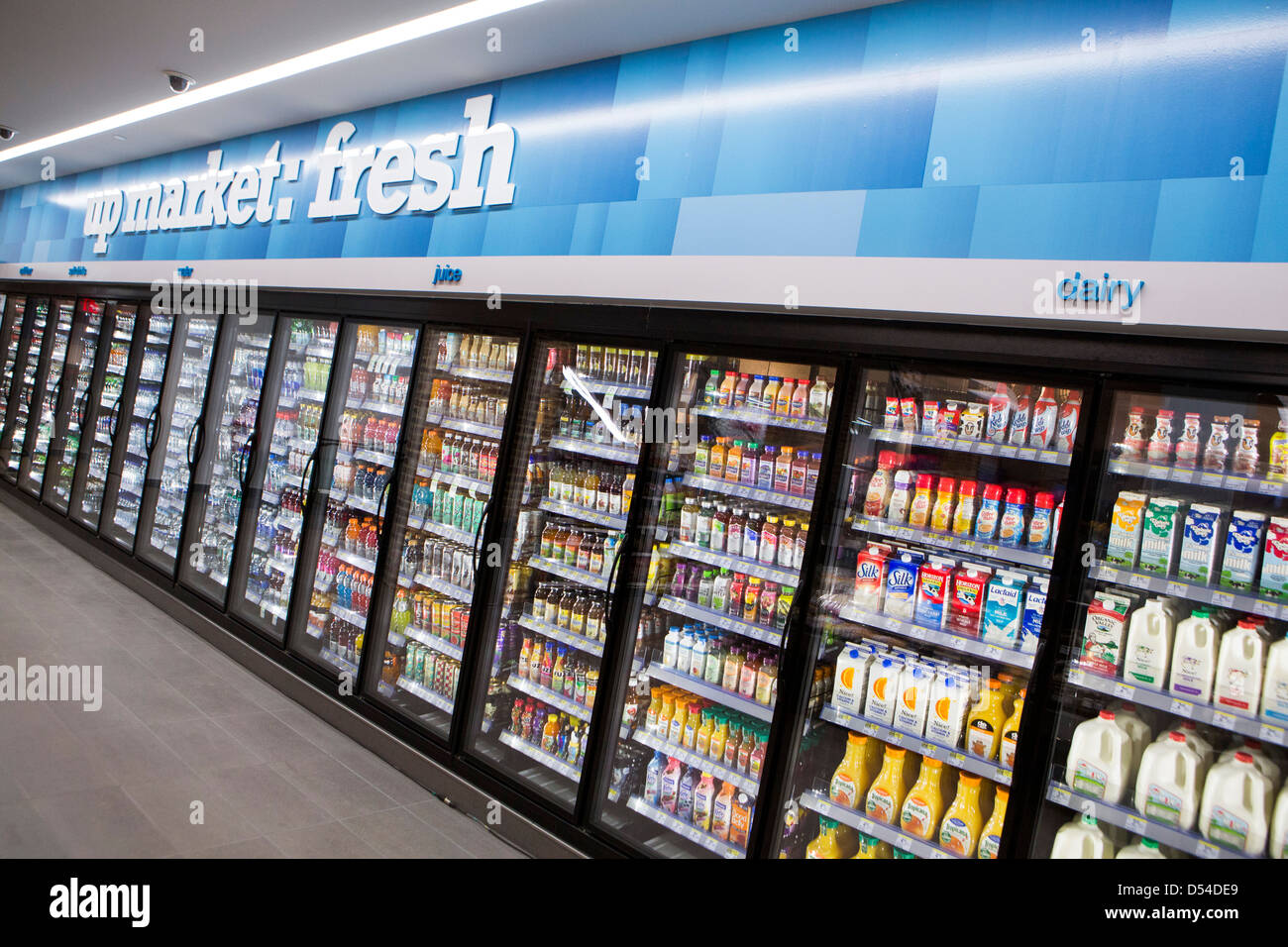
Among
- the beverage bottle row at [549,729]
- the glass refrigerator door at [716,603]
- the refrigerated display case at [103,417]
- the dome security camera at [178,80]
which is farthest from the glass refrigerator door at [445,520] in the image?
the refrigerated display case at [103,417]

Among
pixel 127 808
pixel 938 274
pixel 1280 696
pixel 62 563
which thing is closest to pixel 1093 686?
pixel 1280 696

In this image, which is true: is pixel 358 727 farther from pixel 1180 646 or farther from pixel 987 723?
pixel 1180 646

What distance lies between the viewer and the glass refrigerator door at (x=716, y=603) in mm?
3096

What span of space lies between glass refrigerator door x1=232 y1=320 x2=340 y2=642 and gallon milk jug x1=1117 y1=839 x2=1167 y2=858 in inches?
186

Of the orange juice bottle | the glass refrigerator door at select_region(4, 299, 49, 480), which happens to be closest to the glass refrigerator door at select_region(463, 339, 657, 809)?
the orange juice bottle

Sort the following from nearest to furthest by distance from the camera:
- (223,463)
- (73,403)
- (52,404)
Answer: (223,463) < (73,403) < (52,404)

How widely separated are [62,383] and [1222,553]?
30.9 feet

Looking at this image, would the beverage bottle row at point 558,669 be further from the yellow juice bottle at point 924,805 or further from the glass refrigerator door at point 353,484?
the yellow juice bottle at point 924,805

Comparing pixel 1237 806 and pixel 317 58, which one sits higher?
pixel 317 58

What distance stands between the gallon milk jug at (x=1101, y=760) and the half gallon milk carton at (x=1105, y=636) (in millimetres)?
153

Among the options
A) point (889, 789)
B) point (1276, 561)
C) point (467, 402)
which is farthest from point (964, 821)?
point (467, 402)

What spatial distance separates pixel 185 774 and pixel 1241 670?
13.1ft

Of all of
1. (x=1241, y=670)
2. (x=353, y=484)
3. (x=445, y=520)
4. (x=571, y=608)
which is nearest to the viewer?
(x=1241, y=670)

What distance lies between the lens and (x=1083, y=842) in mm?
2312
